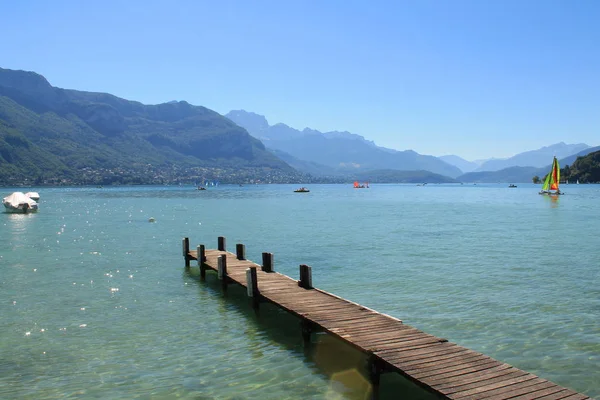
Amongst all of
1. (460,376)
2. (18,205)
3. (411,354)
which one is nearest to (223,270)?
(411,354)

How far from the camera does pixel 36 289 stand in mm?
27594

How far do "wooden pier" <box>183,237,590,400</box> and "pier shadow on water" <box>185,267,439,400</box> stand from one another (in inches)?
21.1

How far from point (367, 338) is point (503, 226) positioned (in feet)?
178

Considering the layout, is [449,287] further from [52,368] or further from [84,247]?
[84,247]

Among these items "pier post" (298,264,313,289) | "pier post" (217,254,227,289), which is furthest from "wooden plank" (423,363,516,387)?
"pier post" (217,254,227,289)

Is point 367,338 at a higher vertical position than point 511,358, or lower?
higher

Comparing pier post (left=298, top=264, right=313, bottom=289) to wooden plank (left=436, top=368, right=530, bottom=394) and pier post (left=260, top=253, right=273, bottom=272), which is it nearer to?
pier post (left=260, top=253, right=273, bottom=272)

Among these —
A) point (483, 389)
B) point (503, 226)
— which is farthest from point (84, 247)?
point (503, 226)

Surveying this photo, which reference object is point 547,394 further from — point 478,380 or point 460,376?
point 460,376

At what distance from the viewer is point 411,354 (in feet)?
45.0

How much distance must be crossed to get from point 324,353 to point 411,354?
427cm

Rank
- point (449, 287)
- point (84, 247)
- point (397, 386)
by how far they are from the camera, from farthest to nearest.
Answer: point (84, 247)
point (449, 287)
point (397, 386)

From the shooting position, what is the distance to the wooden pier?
→ 11.4m

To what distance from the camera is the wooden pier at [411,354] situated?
37.3 feet
